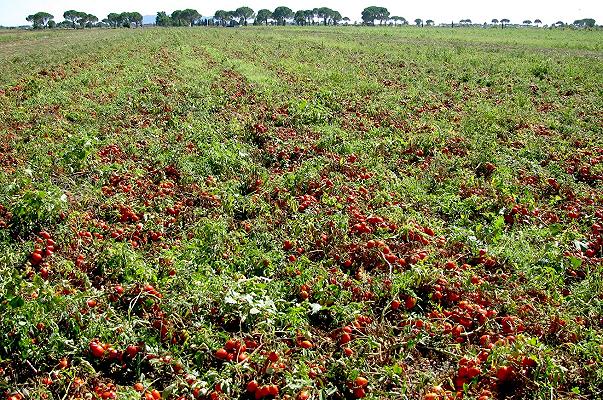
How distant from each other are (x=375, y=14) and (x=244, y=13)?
155ft

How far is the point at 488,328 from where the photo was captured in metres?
4.60

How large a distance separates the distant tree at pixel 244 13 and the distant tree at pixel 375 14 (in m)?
41.3

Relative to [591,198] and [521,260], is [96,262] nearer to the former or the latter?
[521,260]

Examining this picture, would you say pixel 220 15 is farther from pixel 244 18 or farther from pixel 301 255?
pixel 301 255

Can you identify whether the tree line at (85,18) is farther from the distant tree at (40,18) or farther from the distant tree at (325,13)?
the distant tree at (325,13)

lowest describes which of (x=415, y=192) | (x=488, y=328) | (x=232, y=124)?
(x=488, y=328)

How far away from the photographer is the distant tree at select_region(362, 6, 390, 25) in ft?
533

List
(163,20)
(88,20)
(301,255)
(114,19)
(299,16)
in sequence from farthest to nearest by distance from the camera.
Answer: (299,16), (88,20), (114,19), (163,20), (301,255)

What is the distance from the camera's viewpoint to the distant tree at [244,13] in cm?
16975

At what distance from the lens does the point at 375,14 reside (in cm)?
16438

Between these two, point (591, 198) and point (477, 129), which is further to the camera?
point (477, 129)

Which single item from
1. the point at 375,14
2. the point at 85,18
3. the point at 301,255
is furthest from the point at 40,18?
the point at 301,255

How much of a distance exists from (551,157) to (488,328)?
6.40 m

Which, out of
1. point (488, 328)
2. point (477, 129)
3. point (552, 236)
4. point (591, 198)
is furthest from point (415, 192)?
point (477, 129)
